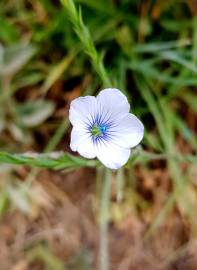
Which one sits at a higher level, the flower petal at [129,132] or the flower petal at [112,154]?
the flower petal at [129,132]

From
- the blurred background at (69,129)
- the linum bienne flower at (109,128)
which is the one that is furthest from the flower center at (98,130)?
the blurred background at (69,129)

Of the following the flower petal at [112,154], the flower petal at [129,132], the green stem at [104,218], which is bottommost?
the flower petal at [112,154]

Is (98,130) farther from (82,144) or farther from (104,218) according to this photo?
(104,218)

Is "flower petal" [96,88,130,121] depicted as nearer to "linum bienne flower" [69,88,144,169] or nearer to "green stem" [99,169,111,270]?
"linum bienne flower" [69,88,144,169]

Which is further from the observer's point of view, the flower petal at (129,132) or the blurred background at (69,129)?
the blurred background at (69,129)

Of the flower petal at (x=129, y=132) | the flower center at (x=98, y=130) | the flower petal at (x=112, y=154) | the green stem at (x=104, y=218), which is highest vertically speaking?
the green stem at (x=104, y=218)

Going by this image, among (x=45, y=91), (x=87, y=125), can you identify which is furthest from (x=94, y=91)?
(x=87, y=125)

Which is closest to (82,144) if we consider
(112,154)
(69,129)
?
(112,154)

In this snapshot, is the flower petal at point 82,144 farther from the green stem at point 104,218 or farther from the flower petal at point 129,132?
the green stem at point 104,218

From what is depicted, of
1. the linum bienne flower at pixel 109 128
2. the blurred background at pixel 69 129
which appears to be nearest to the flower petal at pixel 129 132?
the linum bienne flower at pixel 109 128
